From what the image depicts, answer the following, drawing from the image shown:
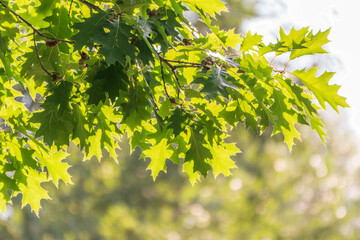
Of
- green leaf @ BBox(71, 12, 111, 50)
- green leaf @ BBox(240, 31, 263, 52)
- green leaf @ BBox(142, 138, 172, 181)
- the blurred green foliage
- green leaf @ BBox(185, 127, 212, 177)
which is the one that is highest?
the blurred green foliage

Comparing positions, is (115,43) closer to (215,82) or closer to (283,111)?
(215,82)

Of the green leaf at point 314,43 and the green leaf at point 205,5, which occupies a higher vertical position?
the green leaf at point 205,5

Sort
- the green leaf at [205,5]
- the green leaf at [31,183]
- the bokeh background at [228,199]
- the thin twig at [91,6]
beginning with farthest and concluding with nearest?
the bokeh background at [228,199]
the green leaf at [31,183]
the green leaf at [205,5]
the thin twig at [91,6]

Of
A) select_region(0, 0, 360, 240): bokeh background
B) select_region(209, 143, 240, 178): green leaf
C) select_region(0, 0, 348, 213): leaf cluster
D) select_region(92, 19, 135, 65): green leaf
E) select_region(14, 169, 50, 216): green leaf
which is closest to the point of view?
select_region(92, 19, 135, 65): green leaf

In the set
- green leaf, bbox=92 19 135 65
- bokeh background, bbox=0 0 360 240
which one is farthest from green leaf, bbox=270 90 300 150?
bokeh background, bbox=0 0 360 240

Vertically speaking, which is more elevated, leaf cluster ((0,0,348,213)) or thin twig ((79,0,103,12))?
thin twig ((79,0,103,12))

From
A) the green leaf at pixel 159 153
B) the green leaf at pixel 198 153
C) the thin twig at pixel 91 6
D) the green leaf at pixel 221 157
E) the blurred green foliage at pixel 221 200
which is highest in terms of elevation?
the blurred green foliage at pixel 221 200

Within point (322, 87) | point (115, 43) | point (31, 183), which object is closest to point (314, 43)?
point (322, 87)

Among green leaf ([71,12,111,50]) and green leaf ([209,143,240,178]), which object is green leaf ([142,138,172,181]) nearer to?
green leaf ([209,143,240,178])

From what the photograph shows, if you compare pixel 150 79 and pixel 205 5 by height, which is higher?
pixel 205 5

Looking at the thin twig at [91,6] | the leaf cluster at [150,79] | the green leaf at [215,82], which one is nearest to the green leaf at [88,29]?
the leaf cluster at [150,79]

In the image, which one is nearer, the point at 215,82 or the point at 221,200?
the point at 215,82

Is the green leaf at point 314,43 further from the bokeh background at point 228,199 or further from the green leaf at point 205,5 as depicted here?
the bokeh background at point 228,199

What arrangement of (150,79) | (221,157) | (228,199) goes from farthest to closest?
(228,199) < (221,157) < (150,79)
